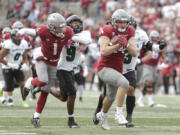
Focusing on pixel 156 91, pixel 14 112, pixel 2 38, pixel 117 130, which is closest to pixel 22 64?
pixel 2 38

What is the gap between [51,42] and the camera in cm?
900

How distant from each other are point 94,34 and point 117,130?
629 inches

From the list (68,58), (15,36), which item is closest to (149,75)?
(15,36)

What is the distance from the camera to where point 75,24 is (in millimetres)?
9633

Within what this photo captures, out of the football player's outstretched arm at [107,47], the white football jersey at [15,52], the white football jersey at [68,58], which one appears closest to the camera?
the football player's outstretched arm at [107,47]

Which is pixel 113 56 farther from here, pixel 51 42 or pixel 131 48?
pixel 51 42

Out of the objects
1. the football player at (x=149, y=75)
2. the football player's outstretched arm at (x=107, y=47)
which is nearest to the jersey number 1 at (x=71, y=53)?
the football player's outstretched arm at (x=107, y=47)

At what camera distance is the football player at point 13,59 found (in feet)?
44.0

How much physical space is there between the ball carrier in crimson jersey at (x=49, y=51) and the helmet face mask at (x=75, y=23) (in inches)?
20.0

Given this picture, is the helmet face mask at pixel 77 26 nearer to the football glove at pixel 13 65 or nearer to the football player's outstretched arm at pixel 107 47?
the football player's outstretched arm at pixel 107 47

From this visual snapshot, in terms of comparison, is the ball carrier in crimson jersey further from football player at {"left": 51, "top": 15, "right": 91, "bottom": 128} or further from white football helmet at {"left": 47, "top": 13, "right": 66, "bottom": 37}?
football player at {"left": 51, "top": 15, "right": 91, "bottom": 128}

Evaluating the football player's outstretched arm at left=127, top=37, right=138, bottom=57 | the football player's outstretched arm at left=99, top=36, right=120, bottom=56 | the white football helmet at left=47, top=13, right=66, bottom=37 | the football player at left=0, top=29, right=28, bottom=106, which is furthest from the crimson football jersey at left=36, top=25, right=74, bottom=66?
the football player at left=0, top=29, right=28, bottom=106

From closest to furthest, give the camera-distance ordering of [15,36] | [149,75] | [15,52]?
[15,36]
[15,52]
[149,75]

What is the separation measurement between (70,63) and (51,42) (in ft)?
2.46
